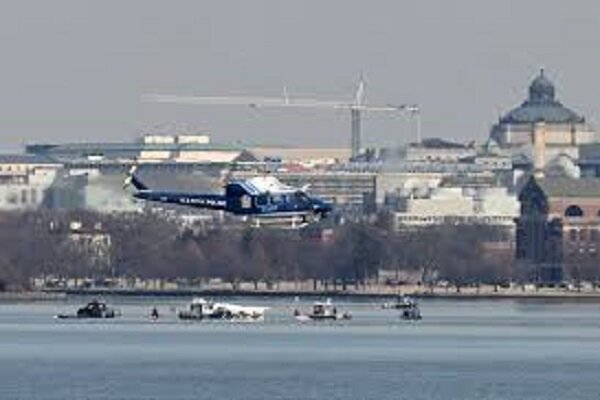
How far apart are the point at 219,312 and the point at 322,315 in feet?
11.7

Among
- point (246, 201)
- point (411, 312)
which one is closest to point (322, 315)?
point (411, 312)

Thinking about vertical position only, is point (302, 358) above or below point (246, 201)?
below

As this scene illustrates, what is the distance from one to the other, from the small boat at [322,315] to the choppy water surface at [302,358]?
56cm

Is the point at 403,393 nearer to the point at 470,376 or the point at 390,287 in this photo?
the point at 470,376

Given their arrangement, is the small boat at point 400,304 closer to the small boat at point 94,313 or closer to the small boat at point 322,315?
the small boat at point 322,315

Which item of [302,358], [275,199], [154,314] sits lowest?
[302,358]

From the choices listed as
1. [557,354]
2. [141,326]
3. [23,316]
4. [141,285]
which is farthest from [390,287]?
[557,354]

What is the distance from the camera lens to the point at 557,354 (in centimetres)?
11762

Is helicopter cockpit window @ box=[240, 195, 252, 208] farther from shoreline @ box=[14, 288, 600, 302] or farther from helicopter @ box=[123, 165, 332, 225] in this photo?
shoreline @ box=[14, 288, 600, 302]

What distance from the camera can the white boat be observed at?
148250 millimetres

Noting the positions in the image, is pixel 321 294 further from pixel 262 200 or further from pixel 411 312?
pixel 262 200

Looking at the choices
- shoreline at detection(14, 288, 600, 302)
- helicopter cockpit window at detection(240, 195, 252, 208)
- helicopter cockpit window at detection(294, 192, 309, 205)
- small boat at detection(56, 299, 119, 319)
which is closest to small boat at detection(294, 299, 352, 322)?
small boat at detection(56, 299, 119, 319)

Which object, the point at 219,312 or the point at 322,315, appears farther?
the point at 219,312

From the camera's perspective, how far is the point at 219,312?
149875 millimetres
